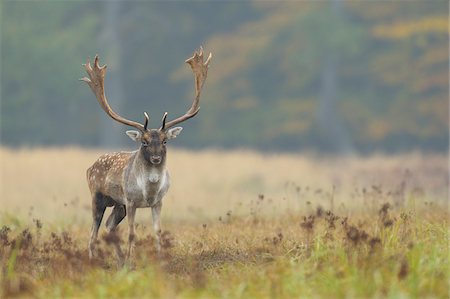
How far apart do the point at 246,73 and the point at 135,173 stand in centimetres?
3787

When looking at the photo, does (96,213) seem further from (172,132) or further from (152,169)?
(172,132)

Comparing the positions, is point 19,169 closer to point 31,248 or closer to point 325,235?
point 31,248

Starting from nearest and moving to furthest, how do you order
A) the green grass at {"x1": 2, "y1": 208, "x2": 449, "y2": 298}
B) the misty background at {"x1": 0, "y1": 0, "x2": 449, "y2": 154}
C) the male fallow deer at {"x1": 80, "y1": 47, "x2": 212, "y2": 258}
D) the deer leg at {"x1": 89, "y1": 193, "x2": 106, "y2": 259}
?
the green grass at {"x1": 2, "y1": 208, "x2": 449, "y2": 298} → the male fallow deer at {"x1": 80, "y1": 47, "x2": 212, "y2": 258} → the deer leg at {"x1": 89, "y1": 193, "x2": 106, "y2": 259} → the misty background at {"x1": 0, "y1": 0, "x2": 449, "y2": 154}

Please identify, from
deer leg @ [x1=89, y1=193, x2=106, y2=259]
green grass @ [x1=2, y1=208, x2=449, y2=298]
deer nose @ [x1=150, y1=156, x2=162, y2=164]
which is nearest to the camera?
green grass @ [x1=2, y1=208, x2=449, y2=298]

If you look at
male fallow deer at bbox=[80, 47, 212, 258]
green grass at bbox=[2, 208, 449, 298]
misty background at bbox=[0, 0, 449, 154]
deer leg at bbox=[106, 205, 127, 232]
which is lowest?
green grass at bbox=[2, 208, 449, 298]

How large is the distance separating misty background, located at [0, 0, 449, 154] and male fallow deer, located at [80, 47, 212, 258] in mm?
33834

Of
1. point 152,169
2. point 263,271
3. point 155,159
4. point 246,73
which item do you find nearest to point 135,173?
point 152,169

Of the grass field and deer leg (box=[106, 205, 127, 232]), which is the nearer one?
the grass field

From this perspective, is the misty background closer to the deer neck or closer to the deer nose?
the deer neck

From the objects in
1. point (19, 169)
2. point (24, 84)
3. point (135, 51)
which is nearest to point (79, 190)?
point (19, 169)

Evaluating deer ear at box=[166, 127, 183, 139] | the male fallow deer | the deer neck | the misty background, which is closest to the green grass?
the male fallow deer

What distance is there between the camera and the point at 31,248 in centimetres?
1070

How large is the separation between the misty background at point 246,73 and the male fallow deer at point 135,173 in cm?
3383

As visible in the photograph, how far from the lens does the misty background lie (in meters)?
44.9
